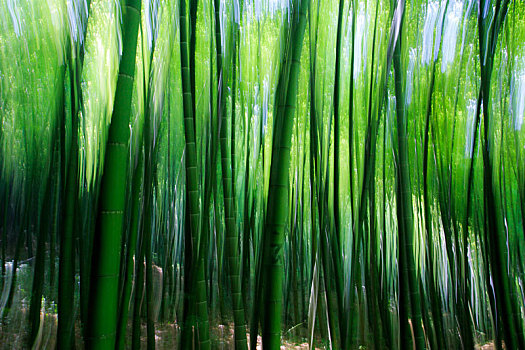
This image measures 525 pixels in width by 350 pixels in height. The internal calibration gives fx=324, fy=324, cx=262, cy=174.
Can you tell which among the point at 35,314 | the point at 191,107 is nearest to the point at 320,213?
the point at 191,107

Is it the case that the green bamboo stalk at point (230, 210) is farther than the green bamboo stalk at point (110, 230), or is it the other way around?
the green bamboo stalk at point (230, 210)

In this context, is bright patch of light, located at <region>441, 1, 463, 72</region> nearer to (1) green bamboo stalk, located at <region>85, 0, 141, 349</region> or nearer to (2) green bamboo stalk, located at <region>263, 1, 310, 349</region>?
(2) green bamboo stalk, located at <region>263, 1, 310, 349</region>

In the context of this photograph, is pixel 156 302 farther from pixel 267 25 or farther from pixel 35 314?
pixel 267 25

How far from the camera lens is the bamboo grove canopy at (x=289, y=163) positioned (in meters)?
1.41

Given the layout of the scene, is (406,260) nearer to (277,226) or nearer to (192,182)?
(277,226)

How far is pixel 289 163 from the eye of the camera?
55.4 inches

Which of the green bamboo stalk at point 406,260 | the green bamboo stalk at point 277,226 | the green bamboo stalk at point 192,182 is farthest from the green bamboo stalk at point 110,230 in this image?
the green bamboo stalk at point 406,260

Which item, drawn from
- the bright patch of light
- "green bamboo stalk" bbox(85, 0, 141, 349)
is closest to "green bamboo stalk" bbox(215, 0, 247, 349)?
"green bamboo stalk" bbox(85, 0, 141, 349)

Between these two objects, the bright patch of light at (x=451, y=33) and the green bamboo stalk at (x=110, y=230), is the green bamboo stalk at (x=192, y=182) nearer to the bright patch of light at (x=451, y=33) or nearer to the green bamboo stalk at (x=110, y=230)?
the green bamboo stalk at (x=110, y=230)

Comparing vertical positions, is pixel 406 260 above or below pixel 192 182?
below

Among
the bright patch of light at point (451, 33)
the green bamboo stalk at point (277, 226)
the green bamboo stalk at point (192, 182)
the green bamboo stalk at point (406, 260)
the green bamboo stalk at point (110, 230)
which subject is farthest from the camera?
the bright patch of light at point (451, 33)

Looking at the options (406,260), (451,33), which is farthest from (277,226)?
(451,33)

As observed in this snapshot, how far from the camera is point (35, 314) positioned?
158cm

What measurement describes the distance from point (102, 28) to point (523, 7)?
2163 mm
